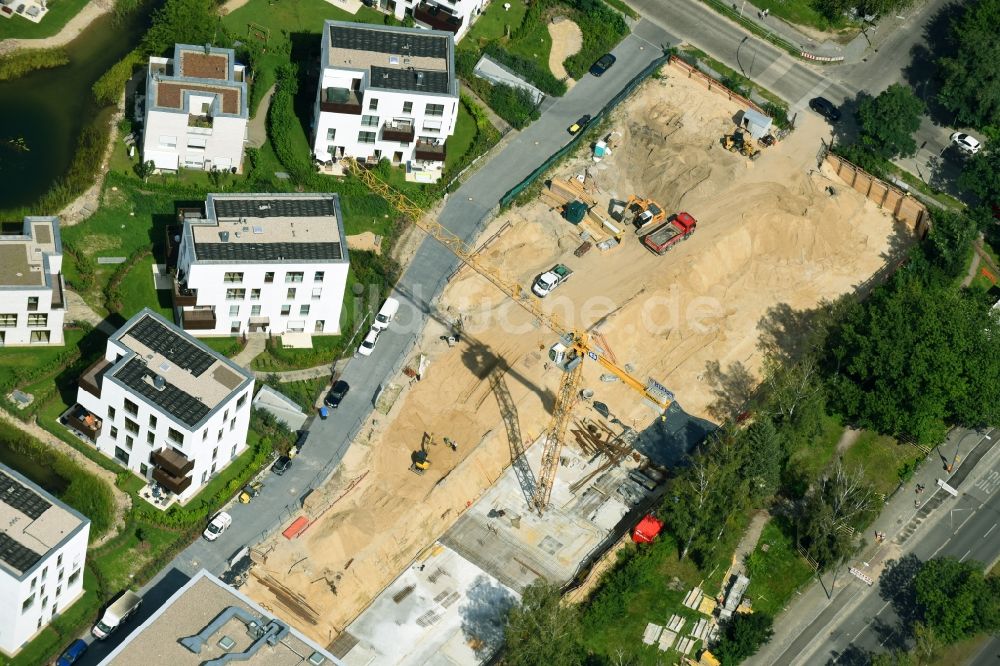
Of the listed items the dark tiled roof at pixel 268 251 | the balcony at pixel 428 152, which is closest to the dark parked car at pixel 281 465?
the dark tiled roof at pixel 268 251

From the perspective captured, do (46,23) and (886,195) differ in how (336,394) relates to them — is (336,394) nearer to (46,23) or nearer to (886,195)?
(46,23)

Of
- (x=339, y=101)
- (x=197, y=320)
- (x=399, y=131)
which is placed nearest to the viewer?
(x=197, y=320)

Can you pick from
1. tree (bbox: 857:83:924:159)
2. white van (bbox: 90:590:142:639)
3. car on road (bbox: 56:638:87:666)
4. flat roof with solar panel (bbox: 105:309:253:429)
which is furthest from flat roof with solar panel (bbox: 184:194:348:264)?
tree (bbox: 857:83:924:159)

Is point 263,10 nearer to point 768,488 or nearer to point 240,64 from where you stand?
point 240,64

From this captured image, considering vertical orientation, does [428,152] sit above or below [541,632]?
above

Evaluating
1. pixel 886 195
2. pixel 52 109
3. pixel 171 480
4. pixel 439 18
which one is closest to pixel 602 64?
pixel 439 18

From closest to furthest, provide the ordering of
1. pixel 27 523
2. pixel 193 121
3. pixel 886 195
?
pixel 27 523, pixel 193 121, pixel 886 195

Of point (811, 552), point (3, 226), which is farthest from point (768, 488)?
point (3, 226)

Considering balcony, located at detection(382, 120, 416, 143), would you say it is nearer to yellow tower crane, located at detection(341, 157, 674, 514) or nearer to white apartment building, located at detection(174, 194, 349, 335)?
yellow tower crane, located at detection(341, 157, 674, 514)
